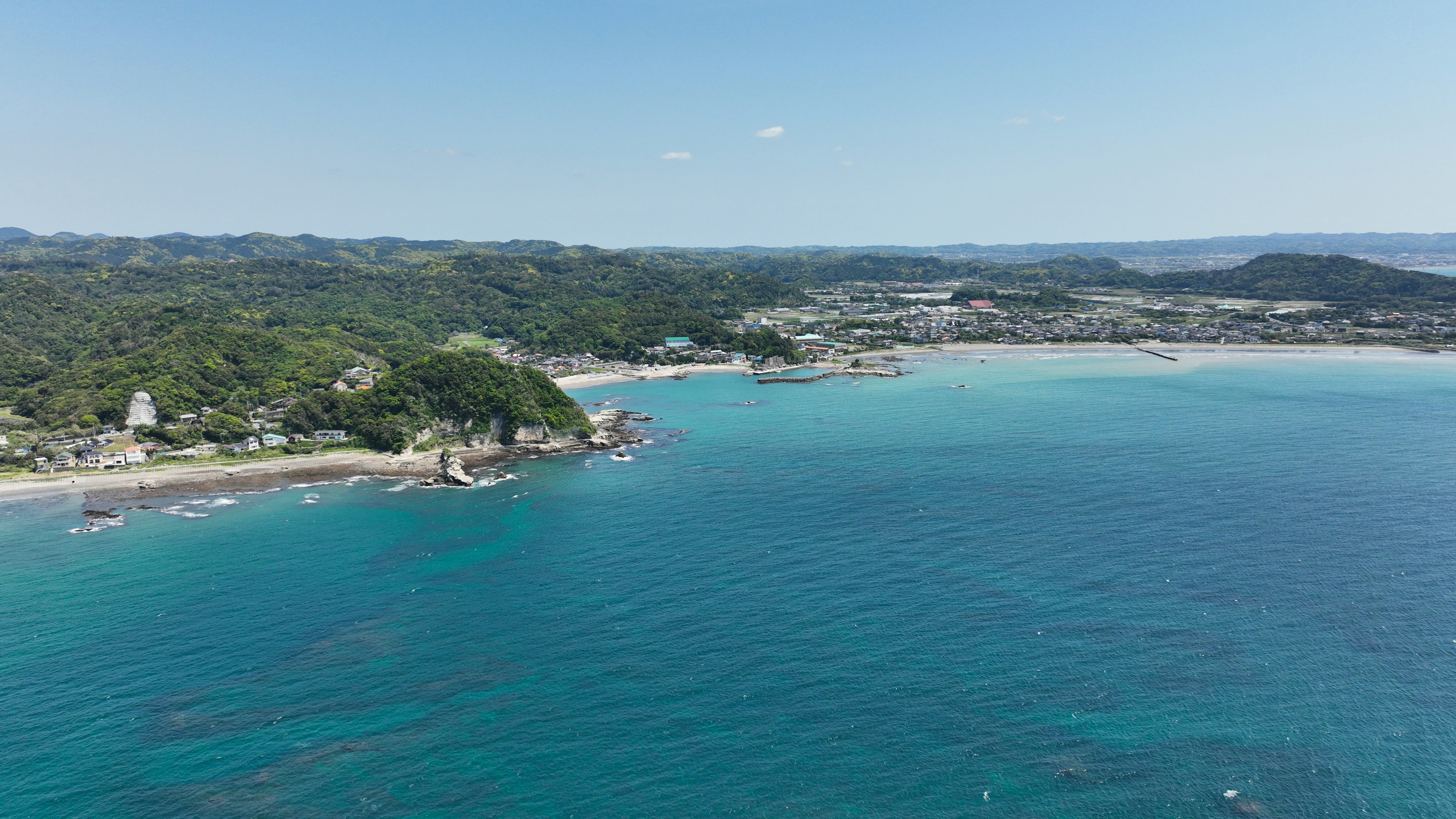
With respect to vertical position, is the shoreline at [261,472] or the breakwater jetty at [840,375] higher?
the breakwater jetty at [840,375]

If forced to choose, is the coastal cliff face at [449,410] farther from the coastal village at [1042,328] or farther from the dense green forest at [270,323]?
the coastal village at [1042,328]

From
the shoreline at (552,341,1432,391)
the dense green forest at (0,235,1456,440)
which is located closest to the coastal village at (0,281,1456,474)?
the shoreline at (552,341,1432,391)

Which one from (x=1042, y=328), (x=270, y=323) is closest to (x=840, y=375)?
(x=1042, y=328)

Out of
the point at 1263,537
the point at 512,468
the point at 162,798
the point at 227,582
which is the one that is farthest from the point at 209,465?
the point at 1263,537

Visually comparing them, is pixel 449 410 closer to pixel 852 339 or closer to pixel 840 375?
pixel 840 375

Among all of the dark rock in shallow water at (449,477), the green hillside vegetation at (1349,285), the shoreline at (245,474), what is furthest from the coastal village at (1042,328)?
the dark rock in shallow water at (449,477)

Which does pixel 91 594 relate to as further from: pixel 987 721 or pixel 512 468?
pixel 987 721

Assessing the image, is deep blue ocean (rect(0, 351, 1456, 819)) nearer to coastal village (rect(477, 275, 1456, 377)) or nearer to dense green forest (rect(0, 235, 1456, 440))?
dense green forest (rect(0, 235, 1456, 440))
